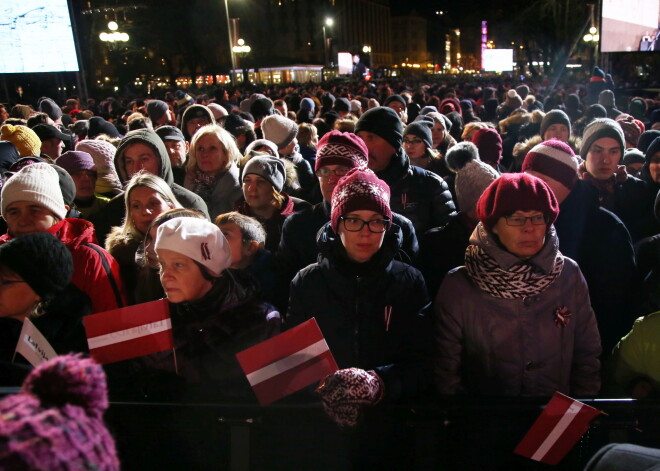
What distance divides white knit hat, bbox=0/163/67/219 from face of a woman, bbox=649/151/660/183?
4638 mm

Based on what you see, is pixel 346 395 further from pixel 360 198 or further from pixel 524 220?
pixel 524 220

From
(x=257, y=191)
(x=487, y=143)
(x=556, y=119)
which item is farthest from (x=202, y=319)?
(x=556, y=119)

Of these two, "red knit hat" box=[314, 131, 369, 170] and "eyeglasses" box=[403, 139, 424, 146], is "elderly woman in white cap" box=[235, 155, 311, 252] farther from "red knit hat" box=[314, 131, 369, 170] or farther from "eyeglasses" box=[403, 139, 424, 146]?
"eyeglasses" box=[403, 139, 424, 146]

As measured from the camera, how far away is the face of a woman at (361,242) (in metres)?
2.45

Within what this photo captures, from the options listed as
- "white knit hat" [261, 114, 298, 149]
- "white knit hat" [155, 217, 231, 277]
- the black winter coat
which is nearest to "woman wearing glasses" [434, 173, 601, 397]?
the black winter coat

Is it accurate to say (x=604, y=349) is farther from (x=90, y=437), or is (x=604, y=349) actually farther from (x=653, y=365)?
(x=90, y=437)

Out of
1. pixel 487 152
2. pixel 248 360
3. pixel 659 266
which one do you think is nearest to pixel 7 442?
pixel 248 360

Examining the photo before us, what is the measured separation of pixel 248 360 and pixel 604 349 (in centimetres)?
239

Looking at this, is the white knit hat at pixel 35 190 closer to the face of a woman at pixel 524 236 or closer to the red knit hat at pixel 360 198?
the red knit hat at pixel 360 198

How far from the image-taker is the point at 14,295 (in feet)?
7.54

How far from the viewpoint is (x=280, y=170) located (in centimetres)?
435

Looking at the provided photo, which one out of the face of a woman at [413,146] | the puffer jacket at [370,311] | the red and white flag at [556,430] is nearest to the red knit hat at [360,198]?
the puffer jacket at [370,311]

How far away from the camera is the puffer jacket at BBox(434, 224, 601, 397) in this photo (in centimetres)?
242

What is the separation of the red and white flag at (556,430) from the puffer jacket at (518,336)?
641 millimetres
